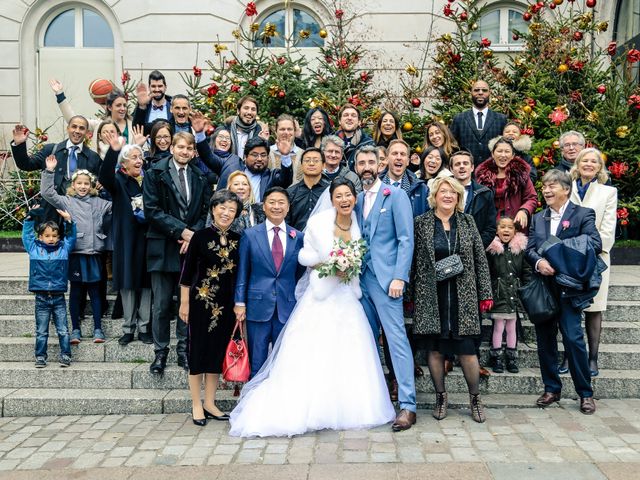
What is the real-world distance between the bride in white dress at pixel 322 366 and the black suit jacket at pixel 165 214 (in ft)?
4.52

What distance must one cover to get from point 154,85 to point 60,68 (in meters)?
7.82

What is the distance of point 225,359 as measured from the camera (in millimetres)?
6031

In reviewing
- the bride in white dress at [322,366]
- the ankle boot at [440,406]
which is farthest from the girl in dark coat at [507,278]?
the bride in white dress at [322,366]

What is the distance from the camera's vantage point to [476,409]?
601 cm

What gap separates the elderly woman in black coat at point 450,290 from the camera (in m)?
5.95

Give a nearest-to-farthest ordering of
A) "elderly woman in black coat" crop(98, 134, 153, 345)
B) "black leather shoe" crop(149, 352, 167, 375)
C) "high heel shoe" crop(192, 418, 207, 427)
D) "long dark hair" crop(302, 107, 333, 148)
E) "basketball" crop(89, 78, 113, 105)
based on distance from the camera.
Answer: "high heel shoe" crop(192, 418, 207, 427), "black leather shoe" crop(149, 352, 167, 375), "elderly woman in black coat" crop(98, 134, 153, 345), "long dark hair" crop(302, 107, 333, 148), "basketball" crop(89, 78, 113, 105)

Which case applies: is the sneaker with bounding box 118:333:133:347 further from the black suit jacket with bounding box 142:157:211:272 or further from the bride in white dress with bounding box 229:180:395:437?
the bride in white dress with bounding box 229:180:395:437

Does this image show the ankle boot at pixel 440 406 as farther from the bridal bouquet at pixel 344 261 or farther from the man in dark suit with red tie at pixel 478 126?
the man in dark suit with red tie at pixel 478 126

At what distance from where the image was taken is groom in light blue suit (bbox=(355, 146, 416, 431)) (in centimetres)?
596

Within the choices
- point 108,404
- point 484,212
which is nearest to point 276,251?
point 484,212

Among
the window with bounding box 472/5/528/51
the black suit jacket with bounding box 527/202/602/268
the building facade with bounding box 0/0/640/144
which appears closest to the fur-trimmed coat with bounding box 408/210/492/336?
the black suit jacket with bounding box 527/202/602/268

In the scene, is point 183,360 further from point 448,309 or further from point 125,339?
point 448,309

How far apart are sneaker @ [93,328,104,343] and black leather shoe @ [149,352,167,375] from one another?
0.84 metres

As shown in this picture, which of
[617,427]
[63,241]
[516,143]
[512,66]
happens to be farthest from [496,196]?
[512,66]
